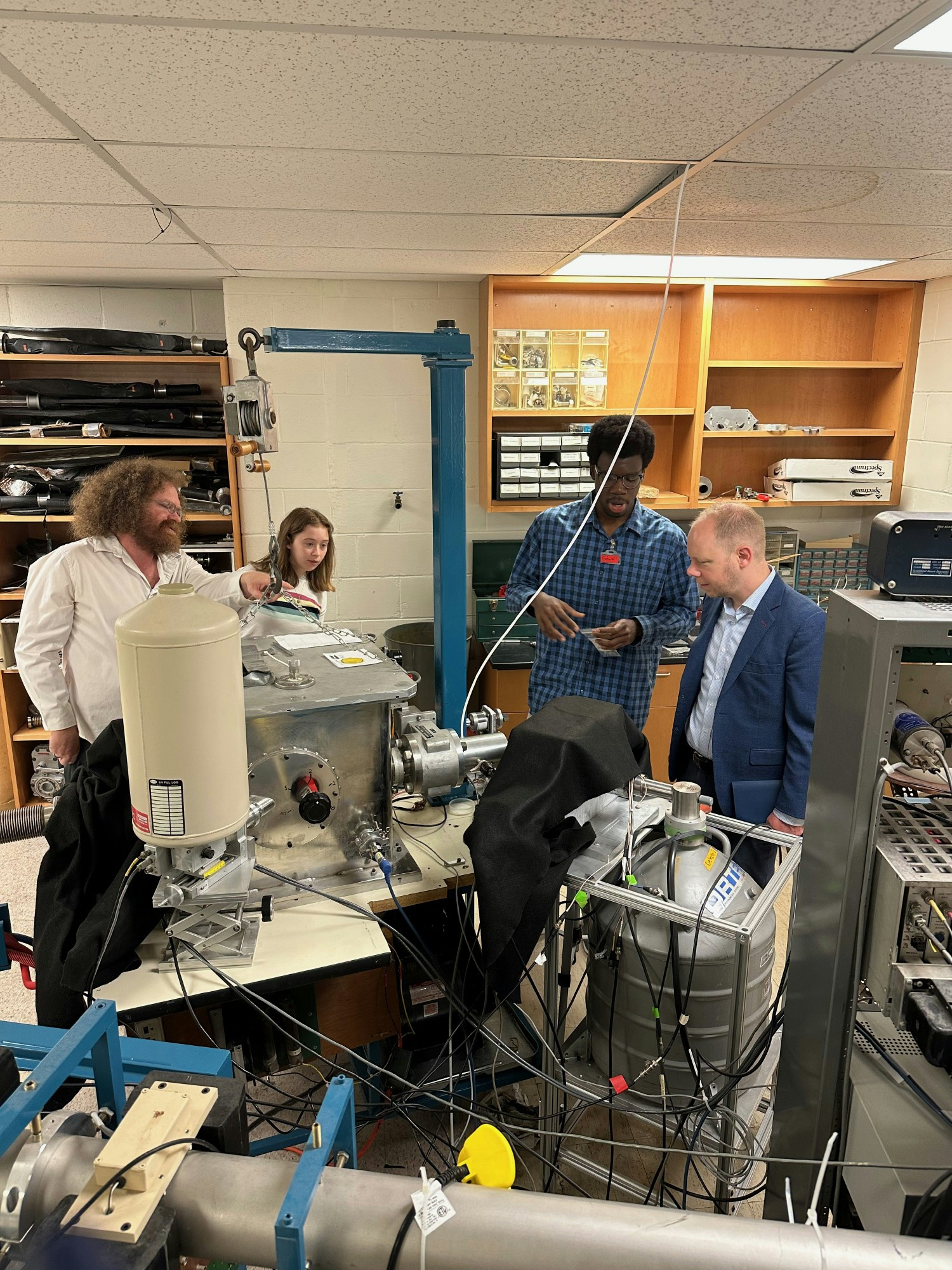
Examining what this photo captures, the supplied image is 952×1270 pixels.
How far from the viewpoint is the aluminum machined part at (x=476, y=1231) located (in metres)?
0.66

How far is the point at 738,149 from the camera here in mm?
1609

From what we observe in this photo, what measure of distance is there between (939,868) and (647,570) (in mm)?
1624

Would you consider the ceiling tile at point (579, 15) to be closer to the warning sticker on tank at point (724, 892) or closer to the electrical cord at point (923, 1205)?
the warning sticker on tank at point (724, 892)

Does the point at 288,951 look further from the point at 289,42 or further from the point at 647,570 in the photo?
the point at 647,570

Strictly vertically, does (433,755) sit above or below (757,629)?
below

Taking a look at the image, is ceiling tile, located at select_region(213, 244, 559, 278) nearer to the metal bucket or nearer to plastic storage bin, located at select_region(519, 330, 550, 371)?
plastic storage bin, located at select_region(519, 330, 550, 371)

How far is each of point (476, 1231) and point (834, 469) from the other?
3741 millimetres

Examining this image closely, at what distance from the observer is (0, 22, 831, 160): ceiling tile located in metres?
1.13

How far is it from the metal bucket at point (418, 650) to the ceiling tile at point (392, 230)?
1696mm

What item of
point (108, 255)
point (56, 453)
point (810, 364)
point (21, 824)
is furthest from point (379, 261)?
point (21, 824)

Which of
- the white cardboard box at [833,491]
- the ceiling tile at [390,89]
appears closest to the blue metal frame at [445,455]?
the ceiling tile at [390,89]

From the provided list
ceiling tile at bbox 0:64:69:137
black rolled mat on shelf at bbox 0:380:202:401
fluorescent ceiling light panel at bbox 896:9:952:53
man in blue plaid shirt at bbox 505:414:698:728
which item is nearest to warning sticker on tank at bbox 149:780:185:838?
ceiling tile at bbox 0:64:69:137

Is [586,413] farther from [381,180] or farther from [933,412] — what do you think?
[381,180]

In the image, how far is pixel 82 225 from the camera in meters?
2.38
